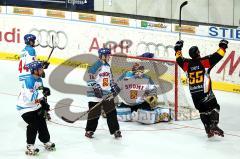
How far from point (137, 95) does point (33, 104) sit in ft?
7.98

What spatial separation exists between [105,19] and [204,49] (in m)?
2.39

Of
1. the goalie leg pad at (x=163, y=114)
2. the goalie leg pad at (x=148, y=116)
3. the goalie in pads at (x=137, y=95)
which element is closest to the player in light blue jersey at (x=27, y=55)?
the goalie in pads at (x=137, y=95)

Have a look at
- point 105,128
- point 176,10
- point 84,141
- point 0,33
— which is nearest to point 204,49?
point 176,10

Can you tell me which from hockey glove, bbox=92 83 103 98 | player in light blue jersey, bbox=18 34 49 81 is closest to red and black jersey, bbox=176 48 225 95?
hockey glove, bbox=92 83 103 98

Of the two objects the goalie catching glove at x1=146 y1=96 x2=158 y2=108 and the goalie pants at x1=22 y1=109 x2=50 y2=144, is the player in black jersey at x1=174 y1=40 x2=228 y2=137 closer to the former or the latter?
the goalie catching glove at x1=146 y1=96 x2=158 y2=108

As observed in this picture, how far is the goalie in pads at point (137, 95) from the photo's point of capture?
941cm

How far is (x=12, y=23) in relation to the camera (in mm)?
13523

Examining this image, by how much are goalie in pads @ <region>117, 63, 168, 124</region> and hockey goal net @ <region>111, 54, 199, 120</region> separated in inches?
5.0

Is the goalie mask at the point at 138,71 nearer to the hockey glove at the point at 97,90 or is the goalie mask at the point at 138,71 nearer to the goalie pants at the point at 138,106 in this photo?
the goalie pants at the point at 138,106

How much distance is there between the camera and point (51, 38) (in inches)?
516

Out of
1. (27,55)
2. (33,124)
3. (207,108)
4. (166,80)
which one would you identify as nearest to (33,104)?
(33,124)

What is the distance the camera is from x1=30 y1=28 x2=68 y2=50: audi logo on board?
13.0 meters

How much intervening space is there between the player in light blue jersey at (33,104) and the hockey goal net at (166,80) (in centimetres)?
223

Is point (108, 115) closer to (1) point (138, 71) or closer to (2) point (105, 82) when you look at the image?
(2) point (105, 82)
